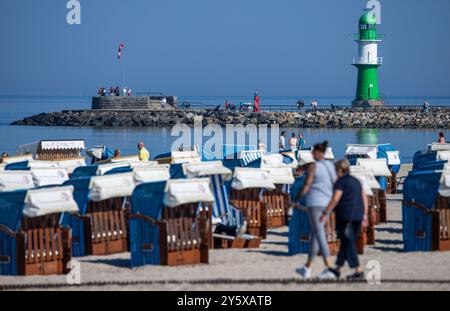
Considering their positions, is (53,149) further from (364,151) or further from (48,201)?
(48,201)

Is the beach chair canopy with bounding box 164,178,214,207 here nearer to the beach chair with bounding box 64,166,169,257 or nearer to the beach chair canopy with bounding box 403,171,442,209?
the beach chair with bounding box 64,166,169,257

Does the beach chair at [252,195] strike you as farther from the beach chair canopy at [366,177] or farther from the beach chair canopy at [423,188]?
the beach chair canopy at [423,188]

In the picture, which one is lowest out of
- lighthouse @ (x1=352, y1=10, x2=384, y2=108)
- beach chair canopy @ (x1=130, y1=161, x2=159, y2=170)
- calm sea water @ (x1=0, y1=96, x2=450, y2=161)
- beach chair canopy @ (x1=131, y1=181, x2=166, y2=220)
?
calm sea water @ (x1=0, y1=96, x2=450, y2=161)

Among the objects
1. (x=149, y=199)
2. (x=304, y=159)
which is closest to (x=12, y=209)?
(x=149, y=199)

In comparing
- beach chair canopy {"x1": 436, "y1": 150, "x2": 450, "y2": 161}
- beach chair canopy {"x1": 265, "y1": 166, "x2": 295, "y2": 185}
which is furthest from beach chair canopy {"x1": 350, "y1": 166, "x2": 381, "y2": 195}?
beach chair canopy {"x1": 436, "y1": 150, "x2": 450, "y2": 161}

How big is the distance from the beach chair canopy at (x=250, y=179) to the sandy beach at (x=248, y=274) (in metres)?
1.03

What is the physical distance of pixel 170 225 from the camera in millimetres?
12891

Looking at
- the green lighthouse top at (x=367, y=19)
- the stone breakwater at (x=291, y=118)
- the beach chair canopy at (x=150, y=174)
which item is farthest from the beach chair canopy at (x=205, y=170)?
the green lighthouse top at (x=367, y=19)

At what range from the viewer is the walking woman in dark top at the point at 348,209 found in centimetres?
1055

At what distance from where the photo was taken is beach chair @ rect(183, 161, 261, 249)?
14516 mm

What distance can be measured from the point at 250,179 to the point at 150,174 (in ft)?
4.84

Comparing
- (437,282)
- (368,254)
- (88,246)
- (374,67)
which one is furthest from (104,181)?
(374,67)

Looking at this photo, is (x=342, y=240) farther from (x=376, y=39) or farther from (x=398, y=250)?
(x=376, y=39)

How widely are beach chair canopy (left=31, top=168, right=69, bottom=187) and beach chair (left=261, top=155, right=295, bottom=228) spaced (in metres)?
3.23
